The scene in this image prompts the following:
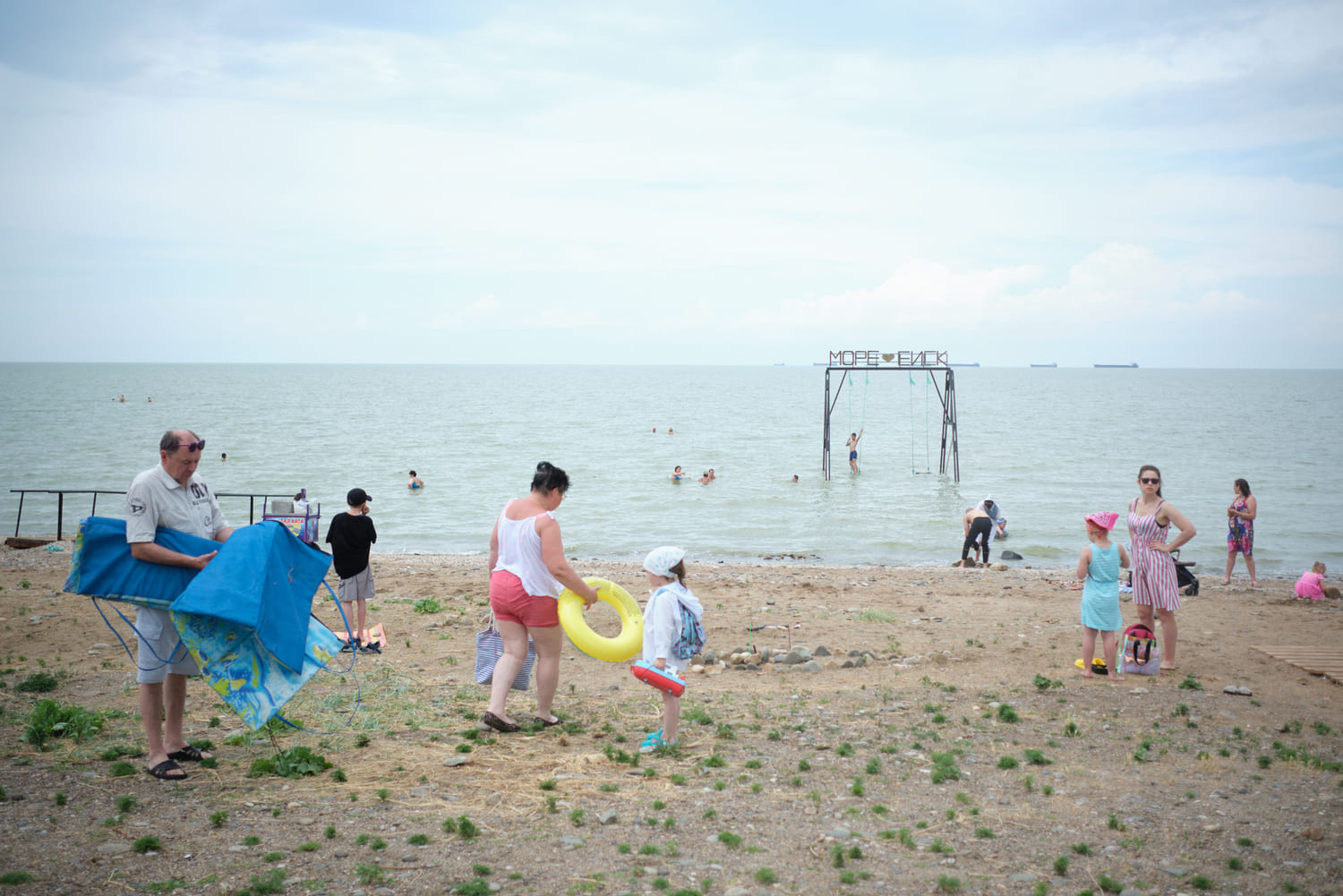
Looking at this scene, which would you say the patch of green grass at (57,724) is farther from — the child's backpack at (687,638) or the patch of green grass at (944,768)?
the patch of green grass at (944,768)

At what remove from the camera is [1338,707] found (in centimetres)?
730

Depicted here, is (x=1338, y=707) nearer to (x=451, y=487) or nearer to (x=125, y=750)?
(x=125, y=750)

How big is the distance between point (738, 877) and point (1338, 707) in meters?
6.06

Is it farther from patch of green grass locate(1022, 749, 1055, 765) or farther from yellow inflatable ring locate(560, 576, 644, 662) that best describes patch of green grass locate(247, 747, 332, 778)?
patch of green grass locate(1022, 749, 1055, 765)

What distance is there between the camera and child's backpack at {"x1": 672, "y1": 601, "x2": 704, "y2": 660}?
583 centimetres

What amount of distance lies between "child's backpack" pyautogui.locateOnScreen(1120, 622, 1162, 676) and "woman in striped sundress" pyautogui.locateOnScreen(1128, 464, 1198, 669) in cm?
14

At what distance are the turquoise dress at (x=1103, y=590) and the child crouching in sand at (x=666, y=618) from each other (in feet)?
13.8

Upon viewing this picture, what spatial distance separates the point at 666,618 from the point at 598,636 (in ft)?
2.81

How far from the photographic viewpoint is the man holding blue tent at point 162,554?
5059 mm

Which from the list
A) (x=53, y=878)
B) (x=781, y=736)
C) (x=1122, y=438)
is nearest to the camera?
(x=53, y=878)

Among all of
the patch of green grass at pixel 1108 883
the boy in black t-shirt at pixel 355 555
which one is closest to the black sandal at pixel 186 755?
the boy in black t-shirt at pixel 355 555

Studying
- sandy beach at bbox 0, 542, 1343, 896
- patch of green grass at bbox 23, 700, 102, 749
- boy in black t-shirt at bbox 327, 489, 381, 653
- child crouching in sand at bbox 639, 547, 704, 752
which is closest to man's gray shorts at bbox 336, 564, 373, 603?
boy in black t-shirt at bbox 327, 489, 381, 653

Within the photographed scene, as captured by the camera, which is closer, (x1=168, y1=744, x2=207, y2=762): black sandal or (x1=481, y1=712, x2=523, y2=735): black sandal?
(x1=168, y1=744, x2=207, y2=762): black sandal

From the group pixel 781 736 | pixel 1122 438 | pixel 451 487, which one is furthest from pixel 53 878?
pixel 1122 438
